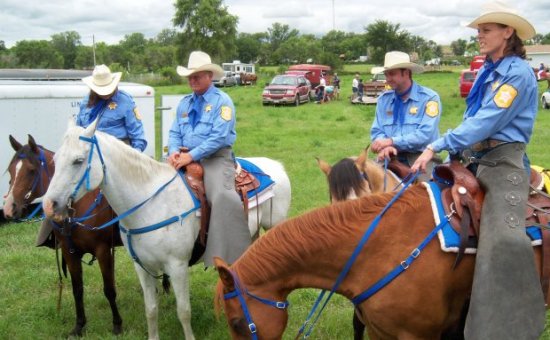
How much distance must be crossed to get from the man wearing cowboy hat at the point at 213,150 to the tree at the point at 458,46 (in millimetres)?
116044

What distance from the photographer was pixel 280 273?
2.76m

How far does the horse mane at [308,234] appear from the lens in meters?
2.75

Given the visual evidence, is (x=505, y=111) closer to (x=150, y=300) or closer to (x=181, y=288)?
(x=181, y=288)

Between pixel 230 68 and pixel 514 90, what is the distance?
52.3 metres

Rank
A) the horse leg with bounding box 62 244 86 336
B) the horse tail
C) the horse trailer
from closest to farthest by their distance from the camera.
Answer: the horse leg with bounding box 62 244 86 336 → the horse tail → the horse trailer

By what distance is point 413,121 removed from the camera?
471 cm

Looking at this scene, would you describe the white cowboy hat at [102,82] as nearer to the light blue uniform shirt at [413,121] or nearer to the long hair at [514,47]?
the light blue uniform shirt at [413,121]

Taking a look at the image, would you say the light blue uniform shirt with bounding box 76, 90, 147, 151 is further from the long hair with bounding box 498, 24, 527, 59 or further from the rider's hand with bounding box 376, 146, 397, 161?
the long hair with bounding box 498, 24, 527, 59

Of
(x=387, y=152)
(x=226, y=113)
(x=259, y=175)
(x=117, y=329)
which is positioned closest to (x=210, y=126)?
(x=226, y=113)

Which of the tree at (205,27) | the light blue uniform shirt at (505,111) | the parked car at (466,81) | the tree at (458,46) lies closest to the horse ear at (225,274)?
the light blue uniform shirt at (505,111)

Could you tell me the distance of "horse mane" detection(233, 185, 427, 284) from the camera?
2.75 meters

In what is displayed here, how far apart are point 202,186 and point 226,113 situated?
0.70 metres

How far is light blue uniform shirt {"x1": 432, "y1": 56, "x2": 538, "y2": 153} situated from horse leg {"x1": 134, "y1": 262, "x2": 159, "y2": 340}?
282cm

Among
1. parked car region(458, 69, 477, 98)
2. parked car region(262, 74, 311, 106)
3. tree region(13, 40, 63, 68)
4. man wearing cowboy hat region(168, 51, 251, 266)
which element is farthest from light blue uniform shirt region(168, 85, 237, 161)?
tree region(13, 40, 63, 68)
